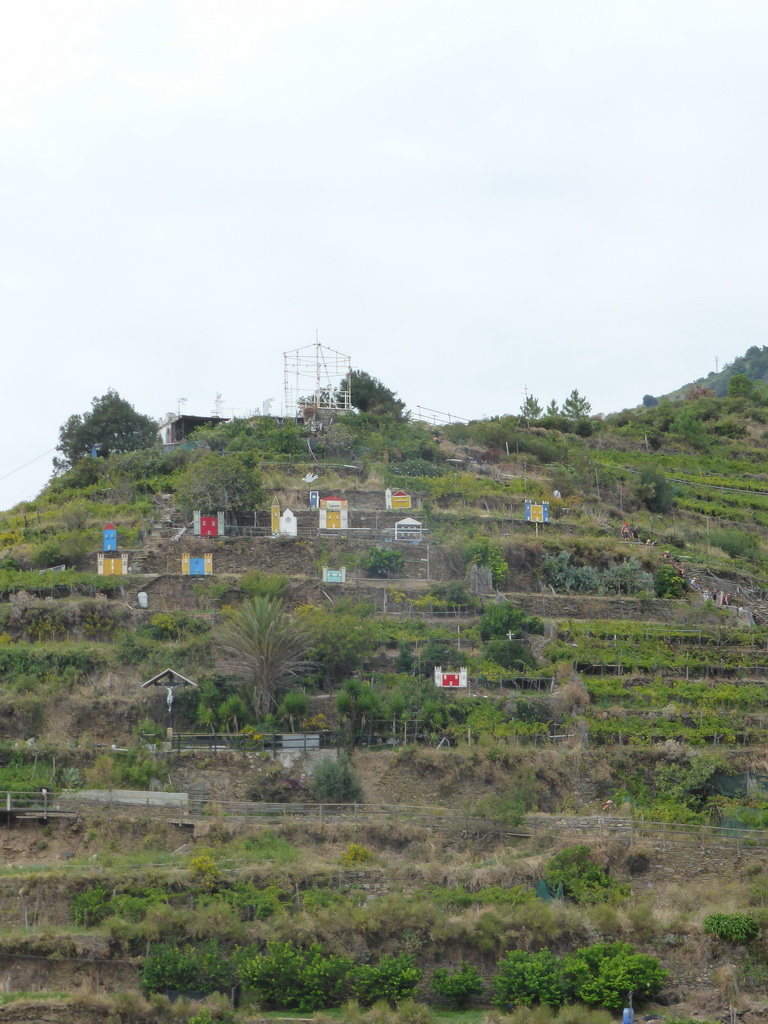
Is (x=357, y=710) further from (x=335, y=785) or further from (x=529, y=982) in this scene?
(x=529, y=982)

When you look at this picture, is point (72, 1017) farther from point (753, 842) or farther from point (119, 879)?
point (753, 842)

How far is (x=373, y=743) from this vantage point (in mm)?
36125

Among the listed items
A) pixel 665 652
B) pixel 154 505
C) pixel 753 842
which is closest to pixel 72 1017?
pixel 753 842

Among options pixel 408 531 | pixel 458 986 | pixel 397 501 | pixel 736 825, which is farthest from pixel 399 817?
pixel 397 501

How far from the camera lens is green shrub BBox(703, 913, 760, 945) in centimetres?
2903

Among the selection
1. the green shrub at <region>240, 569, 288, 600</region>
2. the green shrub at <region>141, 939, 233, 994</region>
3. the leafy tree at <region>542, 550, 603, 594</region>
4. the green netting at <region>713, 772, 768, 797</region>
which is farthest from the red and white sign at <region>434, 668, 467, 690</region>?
the green shrub at <region>141, 939, 233, 994</region>

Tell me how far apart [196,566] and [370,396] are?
17.6 metres

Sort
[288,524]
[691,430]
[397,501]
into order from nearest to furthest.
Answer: [288,524] < [397,501] < [691,430]

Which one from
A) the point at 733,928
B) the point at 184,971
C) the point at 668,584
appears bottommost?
the point at 184,971

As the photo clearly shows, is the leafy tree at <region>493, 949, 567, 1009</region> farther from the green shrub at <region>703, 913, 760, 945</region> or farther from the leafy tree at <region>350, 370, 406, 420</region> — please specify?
the leafy tree at <region>350, 370, 406, 420</region>

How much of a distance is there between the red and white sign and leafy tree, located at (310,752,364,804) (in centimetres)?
447

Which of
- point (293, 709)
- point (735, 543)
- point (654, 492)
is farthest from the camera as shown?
point (654, 492)

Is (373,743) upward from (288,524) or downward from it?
downward

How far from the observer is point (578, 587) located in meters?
44.4
